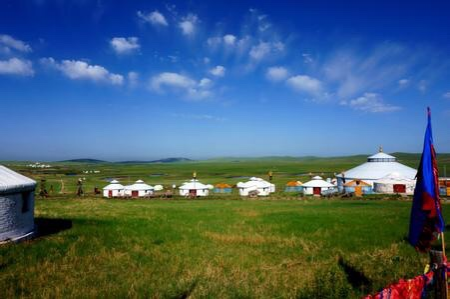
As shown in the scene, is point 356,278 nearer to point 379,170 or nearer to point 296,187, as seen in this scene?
point 379,170

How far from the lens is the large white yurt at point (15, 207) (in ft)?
51.2

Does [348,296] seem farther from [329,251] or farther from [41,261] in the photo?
[41,261]

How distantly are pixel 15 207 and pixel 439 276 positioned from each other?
57.9ft

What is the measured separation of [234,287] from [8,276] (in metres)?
7.45

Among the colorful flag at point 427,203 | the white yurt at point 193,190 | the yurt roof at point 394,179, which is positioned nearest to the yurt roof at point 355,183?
the yurt roof at point 394,179

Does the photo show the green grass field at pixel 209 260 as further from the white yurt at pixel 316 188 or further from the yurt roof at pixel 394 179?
the white yurt at pixel 316 188

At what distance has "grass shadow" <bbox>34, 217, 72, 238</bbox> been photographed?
59.9 ft

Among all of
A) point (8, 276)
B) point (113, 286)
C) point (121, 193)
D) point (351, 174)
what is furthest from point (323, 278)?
point (121, 193)

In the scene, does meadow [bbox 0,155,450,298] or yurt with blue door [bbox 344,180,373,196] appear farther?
yurt with blue door [bbox 344,180,373,196]

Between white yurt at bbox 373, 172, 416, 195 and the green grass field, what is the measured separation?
30.3 metres

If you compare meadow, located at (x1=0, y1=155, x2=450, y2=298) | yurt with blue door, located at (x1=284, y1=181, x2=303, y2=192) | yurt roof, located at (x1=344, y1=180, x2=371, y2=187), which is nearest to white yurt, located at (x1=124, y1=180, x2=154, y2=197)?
yurt with blue door, located at (x1=284, y1=181, x2=303, y2=192)

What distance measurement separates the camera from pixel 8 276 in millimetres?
10812

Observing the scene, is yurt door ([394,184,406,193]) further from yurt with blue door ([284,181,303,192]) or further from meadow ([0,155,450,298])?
meadow ([0,155,450,298])

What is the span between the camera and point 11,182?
1630 cm
